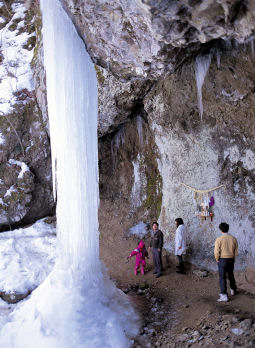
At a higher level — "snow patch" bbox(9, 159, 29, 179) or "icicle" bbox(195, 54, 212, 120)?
"icicle" bbox(195, 54, 212, 120)

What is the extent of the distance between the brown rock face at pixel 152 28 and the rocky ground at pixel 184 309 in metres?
4.23

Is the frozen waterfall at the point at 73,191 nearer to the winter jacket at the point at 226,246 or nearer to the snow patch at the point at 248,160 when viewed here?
the winter jacket at the point at 226,246

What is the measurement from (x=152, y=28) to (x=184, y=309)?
4.86 meters

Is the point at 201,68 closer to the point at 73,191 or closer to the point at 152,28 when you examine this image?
the point at 152,28

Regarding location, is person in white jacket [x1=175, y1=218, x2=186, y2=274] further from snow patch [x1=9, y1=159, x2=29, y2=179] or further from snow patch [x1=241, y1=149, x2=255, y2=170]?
snow patch [x1=9, y1=159, x2=29, y2=179]

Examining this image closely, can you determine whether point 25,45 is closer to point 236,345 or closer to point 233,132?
point 233,132

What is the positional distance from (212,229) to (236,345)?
132 inches

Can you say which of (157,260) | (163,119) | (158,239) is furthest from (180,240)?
(163,119)

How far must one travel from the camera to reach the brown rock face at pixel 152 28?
13.4 ft

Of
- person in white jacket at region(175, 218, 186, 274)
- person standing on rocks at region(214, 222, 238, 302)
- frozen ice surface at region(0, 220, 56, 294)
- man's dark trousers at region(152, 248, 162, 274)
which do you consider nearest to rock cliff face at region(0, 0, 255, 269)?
person in white jacket at region(175, 218, 186, 274)

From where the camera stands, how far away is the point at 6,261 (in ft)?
27.0

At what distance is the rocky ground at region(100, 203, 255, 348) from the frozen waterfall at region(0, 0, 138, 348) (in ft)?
1.59

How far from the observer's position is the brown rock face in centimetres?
410

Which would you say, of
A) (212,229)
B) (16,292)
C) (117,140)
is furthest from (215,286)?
(117,140)
